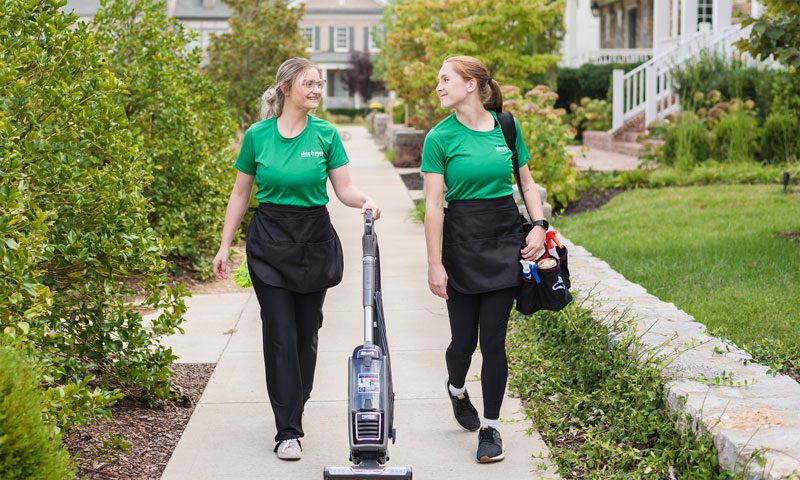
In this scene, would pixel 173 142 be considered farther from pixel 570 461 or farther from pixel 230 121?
pixel 570 461

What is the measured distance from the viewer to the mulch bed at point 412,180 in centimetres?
1666

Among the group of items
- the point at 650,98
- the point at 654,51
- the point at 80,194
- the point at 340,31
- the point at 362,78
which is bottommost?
the point at 80,194

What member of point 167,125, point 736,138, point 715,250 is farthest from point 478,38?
point 167,125

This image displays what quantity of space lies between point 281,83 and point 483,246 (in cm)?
115

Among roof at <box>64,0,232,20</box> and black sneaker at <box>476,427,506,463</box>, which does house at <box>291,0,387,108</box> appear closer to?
roof at <box>64,0,232,20</box>

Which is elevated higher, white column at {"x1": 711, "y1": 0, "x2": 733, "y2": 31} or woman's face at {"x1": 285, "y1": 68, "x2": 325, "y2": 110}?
white column at {"x1": 711, "y1": 0, "x2": 733, "y2": 31}

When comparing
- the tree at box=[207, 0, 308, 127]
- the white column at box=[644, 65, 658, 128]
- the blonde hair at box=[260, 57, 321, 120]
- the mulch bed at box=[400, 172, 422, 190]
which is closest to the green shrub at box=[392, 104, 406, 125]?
the white column at box=[644, 65, 658, 128]

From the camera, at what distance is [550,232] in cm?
478

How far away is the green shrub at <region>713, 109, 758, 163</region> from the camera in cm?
1594

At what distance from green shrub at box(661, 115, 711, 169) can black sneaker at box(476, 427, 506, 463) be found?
11621 millimetres

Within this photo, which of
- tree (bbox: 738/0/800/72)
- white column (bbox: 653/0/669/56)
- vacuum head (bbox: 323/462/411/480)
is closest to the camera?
vacuum head (bbox: 323/462/411/480)

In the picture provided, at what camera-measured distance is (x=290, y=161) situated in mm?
4746

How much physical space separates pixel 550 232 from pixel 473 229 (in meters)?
0.34

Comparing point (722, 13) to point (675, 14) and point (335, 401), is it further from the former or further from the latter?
point (335, 401)
